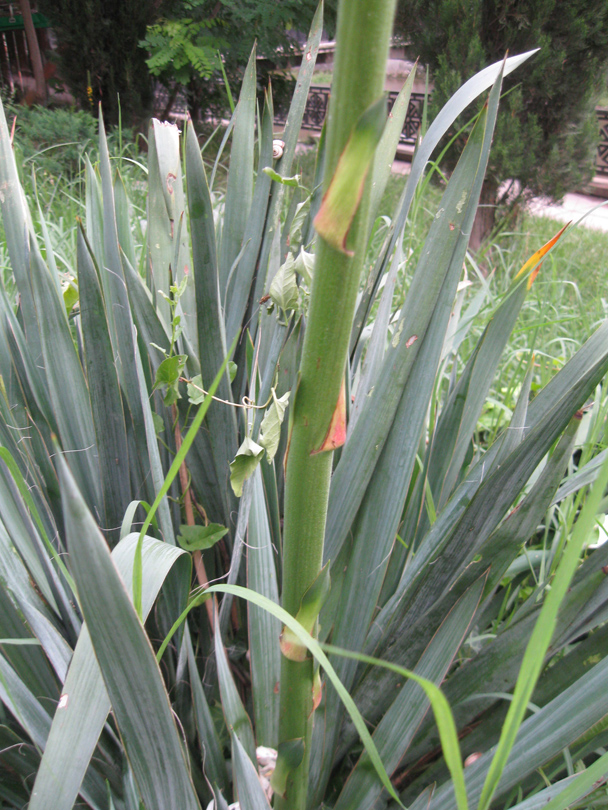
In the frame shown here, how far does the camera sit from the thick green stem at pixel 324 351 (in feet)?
0.69

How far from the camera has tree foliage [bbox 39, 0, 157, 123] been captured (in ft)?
15.3

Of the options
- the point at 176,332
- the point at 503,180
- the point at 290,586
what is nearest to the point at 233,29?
the point at 503,180

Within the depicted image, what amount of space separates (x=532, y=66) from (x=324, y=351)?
9.68ft

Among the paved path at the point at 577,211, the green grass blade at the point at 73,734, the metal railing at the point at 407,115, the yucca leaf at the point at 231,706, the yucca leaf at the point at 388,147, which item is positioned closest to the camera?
the green grass blade at the point at 73,734

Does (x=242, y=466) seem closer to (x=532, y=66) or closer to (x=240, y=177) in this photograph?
(x=240, y=177)

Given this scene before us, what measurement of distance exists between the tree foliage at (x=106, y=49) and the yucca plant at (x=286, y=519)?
4749 millimetres

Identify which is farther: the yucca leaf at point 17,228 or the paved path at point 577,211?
the paved path at point 577,211

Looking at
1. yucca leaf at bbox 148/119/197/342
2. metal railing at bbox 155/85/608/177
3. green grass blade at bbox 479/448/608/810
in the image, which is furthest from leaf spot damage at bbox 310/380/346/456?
metal railing at bbox 155/85/608/177

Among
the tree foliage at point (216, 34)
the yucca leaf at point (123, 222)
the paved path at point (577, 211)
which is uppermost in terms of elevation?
the tree foliage at point (216, 34)

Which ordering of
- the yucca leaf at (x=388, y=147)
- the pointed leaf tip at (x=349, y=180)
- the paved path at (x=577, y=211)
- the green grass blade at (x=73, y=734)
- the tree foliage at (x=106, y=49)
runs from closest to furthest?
the pointed leaf tip at (x=349, y=180) < the green grass blade at (x=73, y=734) < the yucca leaf at (x=388, y=147) < the paved path at (x=577, y=211) < the tree foliage at (x=106, y=49)

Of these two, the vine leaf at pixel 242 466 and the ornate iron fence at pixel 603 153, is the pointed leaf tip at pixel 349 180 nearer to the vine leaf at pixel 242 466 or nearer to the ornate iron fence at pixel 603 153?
the vine leaf at pixel 242 466

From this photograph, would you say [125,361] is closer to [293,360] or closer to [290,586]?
[293,360]

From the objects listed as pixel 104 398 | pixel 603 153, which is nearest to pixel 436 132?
pixel 104 398

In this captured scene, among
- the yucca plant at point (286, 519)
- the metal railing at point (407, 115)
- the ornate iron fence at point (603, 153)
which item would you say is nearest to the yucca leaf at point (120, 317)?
the yucca plant at point (286, 519)
